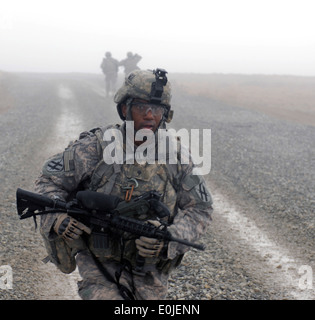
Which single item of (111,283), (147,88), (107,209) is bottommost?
(111,283)

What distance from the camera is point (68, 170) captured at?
287cm

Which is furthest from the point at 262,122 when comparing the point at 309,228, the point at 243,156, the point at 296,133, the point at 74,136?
the point at 309,228

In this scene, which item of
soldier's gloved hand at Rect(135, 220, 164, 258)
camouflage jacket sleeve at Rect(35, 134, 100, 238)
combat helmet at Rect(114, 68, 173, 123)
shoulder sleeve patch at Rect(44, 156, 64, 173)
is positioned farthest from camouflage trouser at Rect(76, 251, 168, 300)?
combat helmet at Rect(114, 68, 173, 123)

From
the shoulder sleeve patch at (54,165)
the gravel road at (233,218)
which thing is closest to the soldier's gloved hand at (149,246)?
the shoulder sleeve patch at (54,165)

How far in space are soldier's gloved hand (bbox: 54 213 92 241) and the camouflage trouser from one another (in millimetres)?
333

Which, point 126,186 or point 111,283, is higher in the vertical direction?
point 126,186

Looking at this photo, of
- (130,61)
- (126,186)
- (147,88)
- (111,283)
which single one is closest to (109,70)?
(130,61)

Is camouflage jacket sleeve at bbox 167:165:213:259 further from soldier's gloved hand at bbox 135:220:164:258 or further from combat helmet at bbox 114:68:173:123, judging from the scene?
combat helmet at bbox 114:68:173:123

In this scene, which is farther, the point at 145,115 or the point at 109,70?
the point at 109,70

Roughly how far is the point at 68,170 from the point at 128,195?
479 mm

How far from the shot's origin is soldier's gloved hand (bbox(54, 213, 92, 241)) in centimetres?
262

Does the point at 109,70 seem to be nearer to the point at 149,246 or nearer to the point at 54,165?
the point at 54,165

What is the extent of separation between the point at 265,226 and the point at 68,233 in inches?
175
